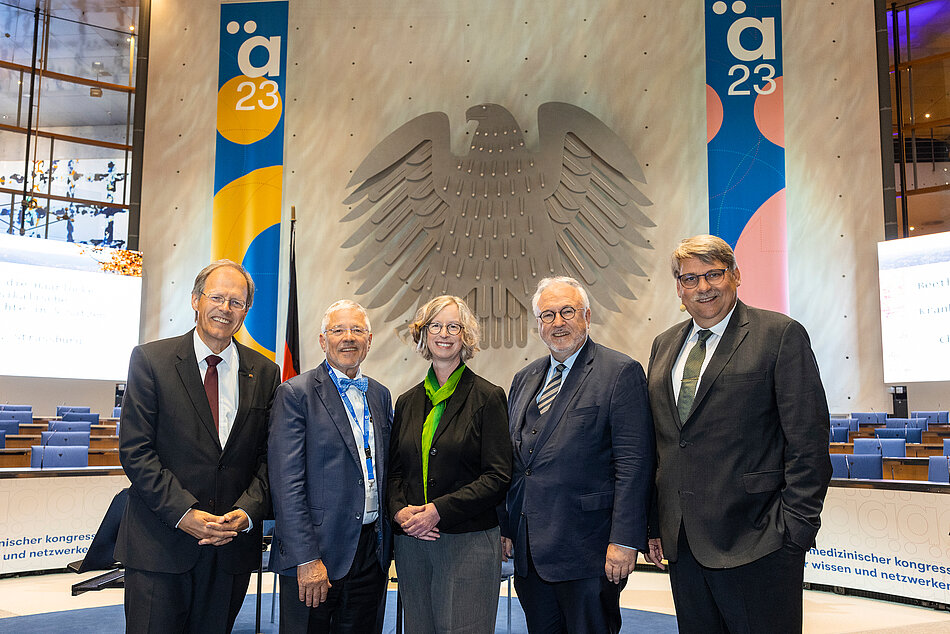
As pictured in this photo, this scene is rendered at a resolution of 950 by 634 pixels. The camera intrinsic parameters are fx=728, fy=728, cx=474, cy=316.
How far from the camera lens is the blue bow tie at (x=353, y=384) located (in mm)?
2322

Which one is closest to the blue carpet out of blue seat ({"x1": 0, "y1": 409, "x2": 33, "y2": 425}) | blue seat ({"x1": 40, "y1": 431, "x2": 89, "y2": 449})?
blue seat ({"x1": 40, "y1": 431, "x2": 89, "y2": 449})

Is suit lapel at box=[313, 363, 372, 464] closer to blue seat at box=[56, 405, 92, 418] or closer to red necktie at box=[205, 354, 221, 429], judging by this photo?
red necktie at box=[205, 354, 221, 429]

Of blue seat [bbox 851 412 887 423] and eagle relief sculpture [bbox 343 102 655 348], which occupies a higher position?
eagle relief sculpture [bbox 343 102 655 348]

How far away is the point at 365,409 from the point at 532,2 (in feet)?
25.1

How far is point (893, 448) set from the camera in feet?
19.4

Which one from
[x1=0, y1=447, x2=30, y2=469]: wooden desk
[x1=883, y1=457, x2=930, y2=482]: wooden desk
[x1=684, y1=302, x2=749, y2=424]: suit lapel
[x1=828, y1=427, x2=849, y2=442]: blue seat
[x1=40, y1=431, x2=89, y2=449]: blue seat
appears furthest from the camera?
[x1=828, y1=427, x2=849, y2=442]: blue seat

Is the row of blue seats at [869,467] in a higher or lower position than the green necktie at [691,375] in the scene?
lower

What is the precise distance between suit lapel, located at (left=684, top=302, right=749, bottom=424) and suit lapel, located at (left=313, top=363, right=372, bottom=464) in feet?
3.26

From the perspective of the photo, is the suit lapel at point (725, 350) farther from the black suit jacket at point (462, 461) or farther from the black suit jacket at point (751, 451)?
the black suit jacket at point (462, 461)

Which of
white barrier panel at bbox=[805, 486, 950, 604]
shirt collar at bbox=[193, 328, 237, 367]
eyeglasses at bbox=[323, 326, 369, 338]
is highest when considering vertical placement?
eyeglasses at bbox=[323, 326, 369, 338]

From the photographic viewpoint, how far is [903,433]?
695 centimetres

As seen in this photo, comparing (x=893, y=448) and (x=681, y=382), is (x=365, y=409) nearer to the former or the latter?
(x=681, y=382)

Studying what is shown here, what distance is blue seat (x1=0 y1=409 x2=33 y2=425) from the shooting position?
330 inches

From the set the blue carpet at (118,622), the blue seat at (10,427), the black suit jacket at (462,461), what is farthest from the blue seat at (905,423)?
the blue seat at (10,427)
